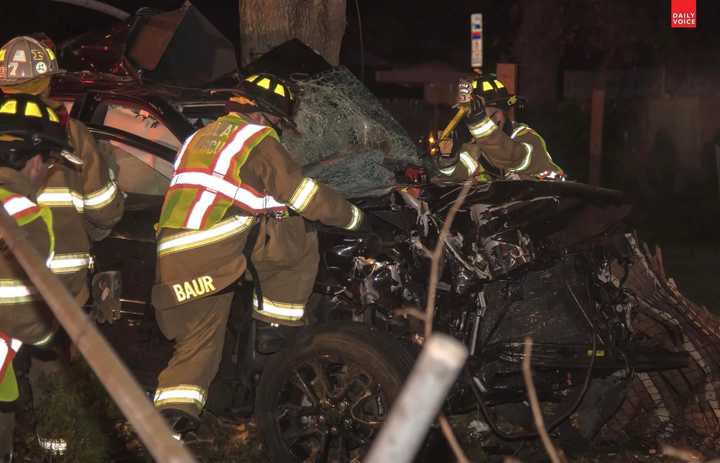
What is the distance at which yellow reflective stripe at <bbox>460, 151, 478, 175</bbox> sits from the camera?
6.61 metres

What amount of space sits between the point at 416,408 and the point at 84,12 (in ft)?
91.5

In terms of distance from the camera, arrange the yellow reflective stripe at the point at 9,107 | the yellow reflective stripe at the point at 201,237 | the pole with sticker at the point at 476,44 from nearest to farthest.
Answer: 1. the yellow reflective stripe at the point at 9,107
2. the yellow reflective stripe at the point at 201,237
3. the pole with sticker at the point at 476,44

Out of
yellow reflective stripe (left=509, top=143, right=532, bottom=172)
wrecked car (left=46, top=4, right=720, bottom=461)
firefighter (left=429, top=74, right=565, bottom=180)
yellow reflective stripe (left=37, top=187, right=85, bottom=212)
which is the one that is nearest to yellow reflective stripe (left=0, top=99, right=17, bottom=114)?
yellow reflective stripe (left=37, top=187, right=85, bottom=212)

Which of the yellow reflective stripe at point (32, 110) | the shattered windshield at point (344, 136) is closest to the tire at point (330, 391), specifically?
the shattered windshield at point (344, 136)

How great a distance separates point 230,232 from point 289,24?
150 inches

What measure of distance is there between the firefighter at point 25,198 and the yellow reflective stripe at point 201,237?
0.59 m

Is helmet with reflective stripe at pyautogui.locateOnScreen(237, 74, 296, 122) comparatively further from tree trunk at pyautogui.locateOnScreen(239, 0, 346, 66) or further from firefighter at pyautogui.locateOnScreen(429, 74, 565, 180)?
tree trunk at pyautogui.locateOnScreen(239, 0, 346, 66)

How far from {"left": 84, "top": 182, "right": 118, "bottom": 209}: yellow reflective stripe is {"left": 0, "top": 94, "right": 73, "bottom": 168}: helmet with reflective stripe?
747mm

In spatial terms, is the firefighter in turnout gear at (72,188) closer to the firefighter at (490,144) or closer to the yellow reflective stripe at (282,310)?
the yellow reflective stripe at (282,310)

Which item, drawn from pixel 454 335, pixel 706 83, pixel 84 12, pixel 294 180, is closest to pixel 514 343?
Answer: pixel 454 335

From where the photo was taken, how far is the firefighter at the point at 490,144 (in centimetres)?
644

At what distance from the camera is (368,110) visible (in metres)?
6.31

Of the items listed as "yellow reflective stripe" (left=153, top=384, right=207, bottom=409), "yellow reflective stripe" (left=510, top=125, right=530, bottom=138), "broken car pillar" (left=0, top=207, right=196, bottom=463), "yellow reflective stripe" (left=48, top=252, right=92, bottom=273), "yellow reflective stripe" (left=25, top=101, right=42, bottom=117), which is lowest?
"yellow reflective stripe" (left=153, top=384, right=207, bottom=409)

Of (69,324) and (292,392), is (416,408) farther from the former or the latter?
(292,392)
